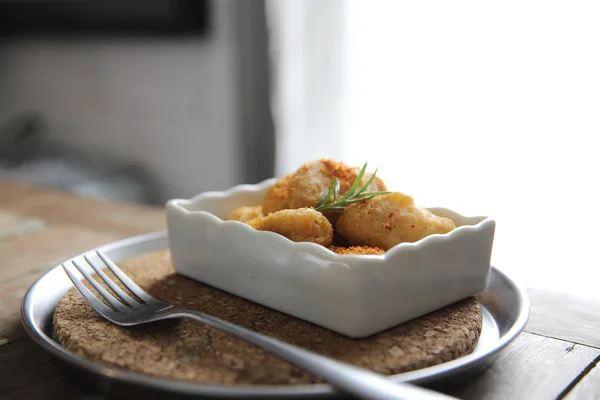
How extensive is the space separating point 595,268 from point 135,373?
149cm

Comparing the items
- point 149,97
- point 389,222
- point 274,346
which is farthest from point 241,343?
point 149,97

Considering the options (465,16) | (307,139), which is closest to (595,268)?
(465,16)

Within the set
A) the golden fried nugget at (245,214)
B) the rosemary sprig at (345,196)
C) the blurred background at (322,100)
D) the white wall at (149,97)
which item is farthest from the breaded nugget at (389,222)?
the white wall at (149,97)

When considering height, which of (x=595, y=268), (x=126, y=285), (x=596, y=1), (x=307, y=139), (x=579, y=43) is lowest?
(x=595, y=268)

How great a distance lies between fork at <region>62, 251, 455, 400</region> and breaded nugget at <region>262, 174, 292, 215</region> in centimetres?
17

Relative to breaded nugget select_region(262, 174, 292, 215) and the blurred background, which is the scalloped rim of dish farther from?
the blurred background

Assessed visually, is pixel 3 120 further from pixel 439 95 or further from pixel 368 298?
pixel 368 298

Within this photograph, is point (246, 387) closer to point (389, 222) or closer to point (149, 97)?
point (389, 222)

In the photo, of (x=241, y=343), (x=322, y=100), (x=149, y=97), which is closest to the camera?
(x=241, y=343)

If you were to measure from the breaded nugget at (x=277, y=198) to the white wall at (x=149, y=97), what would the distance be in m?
1.71

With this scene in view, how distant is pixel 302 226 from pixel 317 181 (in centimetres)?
10

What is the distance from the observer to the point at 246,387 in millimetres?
479

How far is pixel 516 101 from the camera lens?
187 centimetres

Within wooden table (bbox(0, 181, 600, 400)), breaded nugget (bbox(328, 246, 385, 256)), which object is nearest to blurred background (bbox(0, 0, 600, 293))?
wooden table (bbox(0, 181, 600, 400))
